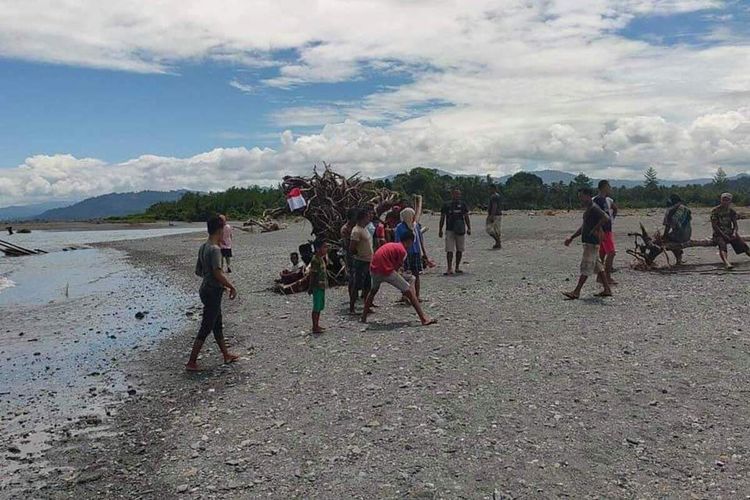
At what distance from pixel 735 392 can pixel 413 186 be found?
8168 centimetres

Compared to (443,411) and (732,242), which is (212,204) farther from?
(443,411)

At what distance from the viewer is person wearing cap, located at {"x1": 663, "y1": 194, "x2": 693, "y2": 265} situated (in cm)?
1556

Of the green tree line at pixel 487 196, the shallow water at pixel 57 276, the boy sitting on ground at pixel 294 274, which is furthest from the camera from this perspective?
the green tree line at pixel 487 196

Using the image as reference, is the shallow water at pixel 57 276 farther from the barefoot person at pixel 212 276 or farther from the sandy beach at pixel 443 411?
the barefoot person at pixel 212 276

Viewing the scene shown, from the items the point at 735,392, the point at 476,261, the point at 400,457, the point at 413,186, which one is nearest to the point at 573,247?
the point at 476,261

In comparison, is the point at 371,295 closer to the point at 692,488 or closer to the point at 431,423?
the point at 431,423

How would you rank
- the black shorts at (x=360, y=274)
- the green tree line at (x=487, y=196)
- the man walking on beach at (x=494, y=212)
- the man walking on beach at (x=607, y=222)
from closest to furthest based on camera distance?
1. the black shorts at (x=360, y=274)
2. the man walking on beach at (x=607, y=222)
3. the man walking on beach at (x=494, y=212)
4. the green tree line at (x=487, y=196)

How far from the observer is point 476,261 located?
66.3 ft

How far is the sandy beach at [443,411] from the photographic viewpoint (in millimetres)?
5230

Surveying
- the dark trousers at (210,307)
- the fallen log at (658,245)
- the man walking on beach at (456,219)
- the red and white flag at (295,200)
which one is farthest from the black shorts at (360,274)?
the fallen log at (658,245)

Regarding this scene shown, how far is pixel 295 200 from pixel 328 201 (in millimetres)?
1117

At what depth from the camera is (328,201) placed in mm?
16188

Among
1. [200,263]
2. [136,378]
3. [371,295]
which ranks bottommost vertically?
[136,378]

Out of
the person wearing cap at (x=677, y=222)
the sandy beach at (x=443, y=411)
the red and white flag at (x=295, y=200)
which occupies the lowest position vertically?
the sandy beach at (x=443, y=411)
